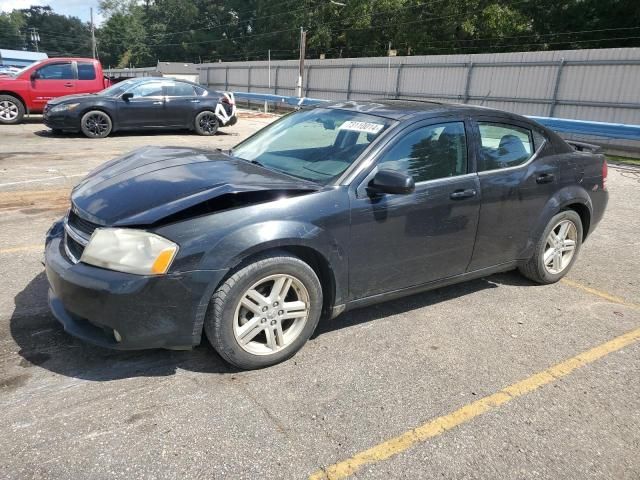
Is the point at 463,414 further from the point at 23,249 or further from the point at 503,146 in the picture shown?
the point at 23,249

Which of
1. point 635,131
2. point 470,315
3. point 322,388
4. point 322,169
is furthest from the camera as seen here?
point 635,131

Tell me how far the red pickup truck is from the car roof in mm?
13055

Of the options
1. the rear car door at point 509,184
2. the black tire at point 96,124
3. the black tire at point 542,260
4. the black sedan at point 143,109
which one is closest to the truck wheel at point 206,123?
the black sedan at point 143,109

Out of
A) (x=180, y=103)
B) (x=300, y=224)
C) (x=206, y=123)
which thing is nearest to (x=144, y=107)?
(x=180, y=103)

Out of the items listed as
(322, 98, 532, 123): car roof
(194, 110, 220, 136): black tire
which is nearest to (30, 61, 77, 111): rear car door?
(194, 110, 220, 136): black tire

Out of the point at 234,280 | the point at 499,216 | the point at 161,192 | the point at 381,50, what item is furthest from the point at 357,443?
the point at 381,50

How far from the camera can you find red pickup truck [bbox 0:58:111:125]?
14.3 meters

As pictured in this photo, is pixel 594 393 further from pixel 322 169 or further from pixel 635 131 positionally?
pixel 635 131

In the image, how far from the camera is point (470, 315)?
4.02 m

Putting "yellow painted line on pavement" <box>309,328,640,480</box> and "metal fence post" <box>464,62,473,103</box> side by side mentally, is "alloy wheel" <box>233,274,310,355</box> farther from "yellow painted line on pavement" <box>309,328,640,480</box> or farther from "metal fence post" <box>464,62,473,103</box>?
"metal fence post" <box>464,62,473,103</box>

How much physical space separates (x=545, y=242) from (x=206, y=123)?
11.5 meters

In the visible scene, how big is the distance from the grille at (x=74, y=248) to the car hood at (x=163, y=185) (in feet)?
0.56

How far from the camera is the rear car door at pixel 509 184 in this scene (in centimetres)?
397

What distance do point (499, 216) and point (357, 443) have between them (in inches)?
88.9
